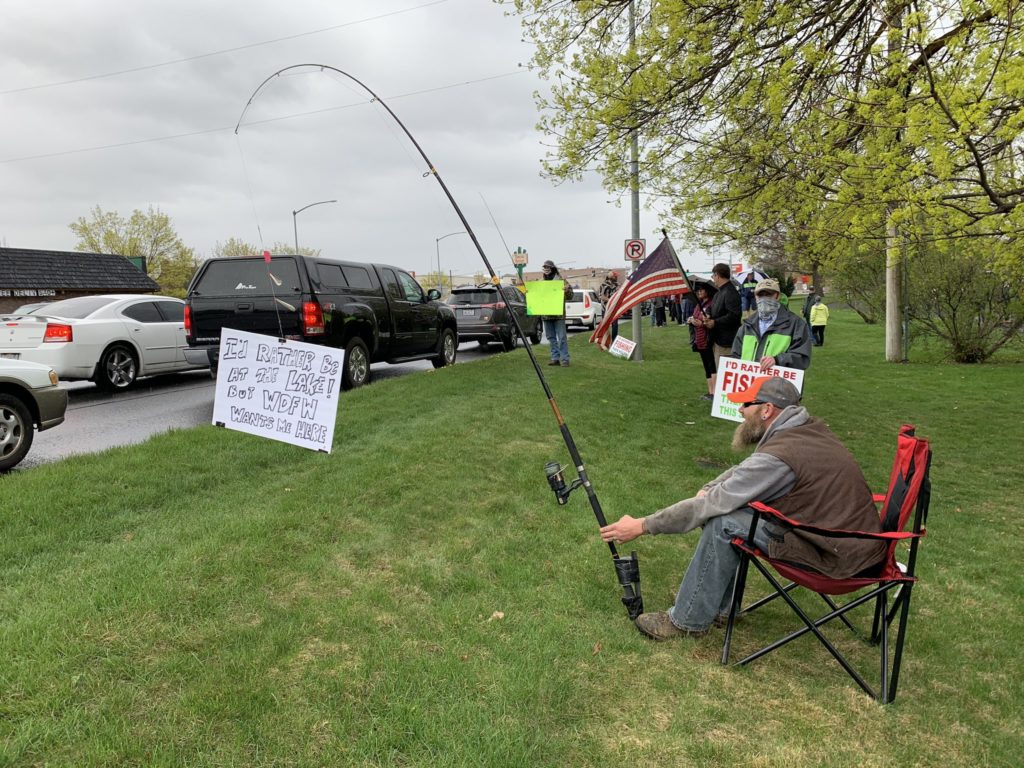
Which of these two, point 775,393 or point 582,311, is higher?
point 582,311

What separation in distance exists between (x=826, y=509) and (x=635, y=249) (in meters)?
13.1

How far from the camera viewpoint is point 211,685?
269cm

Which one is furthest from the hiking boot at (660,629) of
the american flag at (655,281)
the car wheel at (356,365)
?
the car wheel at (356,365)

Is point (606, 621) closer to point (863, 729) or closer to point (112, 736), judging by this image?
point (863, 729)

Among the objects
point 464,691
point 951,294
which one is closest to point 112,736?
point 464,691

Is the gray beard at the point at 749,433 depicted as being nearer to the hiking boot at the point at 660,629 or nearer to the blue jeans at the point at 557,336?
the hiking boot at the point at 660,629

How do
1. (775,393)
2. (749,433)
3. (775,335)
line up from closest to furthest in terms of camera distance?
(775,393) < (749,433) < (775,335)

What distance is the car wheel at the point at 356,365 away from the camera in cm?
981

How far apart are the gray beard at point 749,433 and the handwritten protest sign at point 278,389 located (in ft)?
9.24

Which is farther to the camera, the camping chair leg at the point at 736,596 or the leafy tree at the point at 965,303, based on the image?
the leafy tree at the point at 965,303

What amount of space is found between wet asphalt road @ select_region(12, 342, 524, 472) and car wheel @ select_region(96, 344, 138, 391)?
170 millimetres

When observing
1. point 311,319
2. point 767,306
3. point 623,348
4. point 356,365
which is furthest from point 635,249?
point 767,306

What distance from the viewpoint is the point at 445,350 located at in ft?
43.5

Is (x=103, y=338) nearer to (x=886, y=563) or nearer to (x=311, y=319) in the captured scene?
(x=311, y=319)
